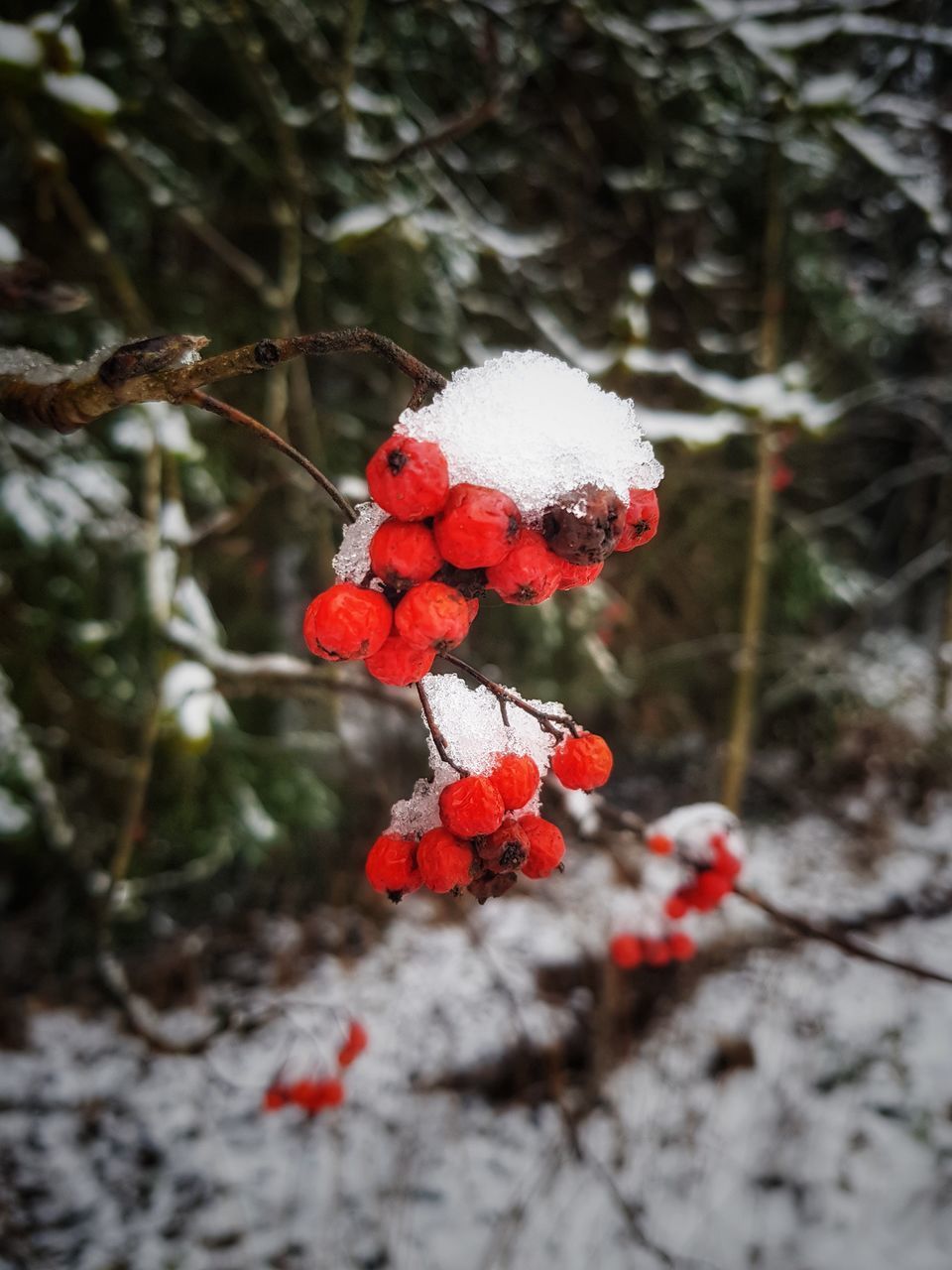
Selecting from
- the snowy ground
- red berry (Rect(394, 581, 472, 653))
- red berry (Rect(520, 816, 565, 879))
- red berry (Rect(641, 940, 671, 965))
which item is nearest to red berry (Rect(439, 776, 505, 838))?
red berry (Rect(520, 816, 565, 879))

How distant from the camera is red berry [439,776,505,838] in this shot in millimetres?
856

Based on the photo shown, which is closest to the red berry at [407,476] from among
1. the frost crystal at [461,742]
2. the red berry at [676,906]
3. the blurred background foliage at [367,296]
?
the frost crystal at [461,742]

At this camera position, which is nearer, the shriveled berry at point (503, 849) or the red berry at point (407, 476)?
the red berry at point (407, 476)

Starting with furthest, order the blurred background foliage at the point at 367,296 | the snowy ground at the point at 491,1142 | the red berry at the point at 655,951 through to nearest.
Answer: the snowy ground at the point at 491,1142
the blurred background foliage at the point at 367,296
the red berry at the point at 655,951

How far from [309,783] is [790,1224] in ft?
11.0

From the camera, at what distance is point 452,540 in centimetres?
69

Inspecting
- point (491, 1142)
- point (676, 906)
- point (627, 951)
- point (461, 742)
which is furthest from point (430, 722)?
point (491, 1142)

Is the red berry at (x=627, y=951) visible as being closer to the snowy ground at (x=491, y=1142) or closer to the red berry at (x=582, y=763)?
the snowy ground at (x=491, y=1142)

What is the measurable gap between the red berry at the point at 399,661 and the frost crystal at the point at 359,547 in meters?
0.09

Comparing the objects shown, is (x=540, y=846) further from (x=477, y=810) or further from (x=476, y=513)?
(x=476, y=513)

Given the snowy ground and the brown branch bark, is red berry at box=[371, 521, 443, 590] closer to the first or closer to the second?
the brown branch bark

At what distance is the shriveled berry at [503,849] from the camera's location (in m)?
0.89

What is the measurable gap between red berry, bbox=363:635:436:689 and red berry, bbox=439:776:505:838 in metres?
0.19

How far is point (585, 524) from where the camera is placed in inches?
27.3
